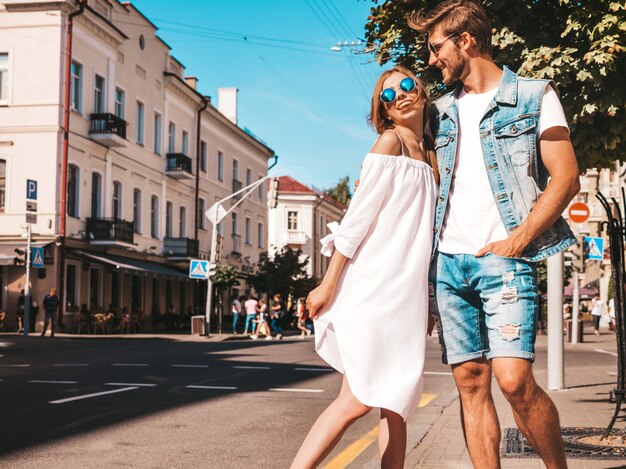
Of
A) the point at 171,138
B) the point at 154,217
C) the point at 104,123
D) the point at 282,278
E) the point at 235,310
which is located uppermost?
the point at 171,138

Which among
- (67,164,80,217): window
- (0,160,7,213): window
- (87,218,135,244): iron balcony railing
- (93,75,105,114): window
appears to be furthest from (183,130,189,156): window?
(0,160,7,213): window

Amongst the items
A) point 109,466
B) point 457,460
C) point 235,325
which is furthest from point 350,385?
point 235,325

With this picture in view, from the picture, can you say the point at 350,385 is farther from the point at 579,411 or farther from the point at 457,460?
the point at 579,411

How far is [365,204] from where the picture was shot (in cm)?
370

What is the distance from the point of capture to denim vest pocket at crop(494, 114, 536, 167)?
12.2ft

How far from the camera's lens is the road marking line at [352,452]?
6.01 m

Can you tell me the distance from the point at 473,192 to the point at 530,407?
926mm

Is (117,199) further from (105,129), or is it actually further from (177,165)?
(177,165)

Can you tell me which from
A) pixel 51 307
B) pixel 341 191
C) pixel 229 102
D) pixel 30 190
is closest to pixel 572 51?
pixel 30 190

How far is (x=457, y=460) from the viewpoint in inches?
221

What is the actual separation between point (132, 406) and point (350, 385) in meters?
5.70

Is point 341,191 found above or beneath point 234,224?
above

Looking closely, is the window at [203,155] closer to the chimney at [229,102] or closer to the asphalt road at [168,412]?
the chimney at [229,102]

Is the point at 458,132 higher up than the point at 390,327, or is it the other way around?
the point at 458,132
